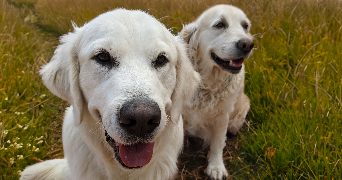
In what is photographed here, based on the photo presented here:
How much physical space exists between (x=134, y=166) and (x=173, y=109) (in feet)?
1.56

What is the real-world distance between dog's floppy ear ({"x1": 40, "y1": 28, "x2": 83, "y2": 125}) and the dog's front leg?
165 centimetres

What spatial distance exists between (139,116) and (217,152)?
184 centimetres

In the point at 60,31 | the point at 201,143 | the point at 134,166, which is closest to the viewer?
the point at 134,166

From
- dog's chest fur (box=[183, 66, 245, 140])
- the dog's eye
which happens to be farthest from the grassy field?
the dog's eye

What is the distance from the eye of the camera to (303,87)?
293 centimetres

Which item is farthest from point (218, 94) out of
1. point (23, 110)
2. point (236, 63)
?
point (23, 110)

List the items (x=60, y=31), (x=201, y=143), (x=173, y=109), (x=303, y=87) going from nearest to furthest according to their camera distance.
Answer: (x=173, y=109)
(x=303, y=87)
(x=201, y=143)
(x=60, y=31)

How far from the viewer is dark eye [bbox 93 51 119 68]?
1.50m

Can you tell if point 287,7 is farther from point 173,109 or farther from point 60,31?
point 60,31

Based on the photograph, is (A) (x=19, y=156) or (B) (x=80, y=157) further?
(A) (x=19, y=156)

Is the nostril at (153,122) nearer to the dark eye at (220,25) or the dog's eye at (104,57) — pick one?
the dog's eye at (104,57)

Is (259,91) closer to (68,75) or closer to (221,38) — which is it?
(221,38)

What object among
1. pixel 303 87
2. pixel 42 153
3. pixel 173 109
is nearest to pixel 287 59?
pixel 303 87

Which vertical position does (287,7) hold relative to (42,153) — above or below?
above
